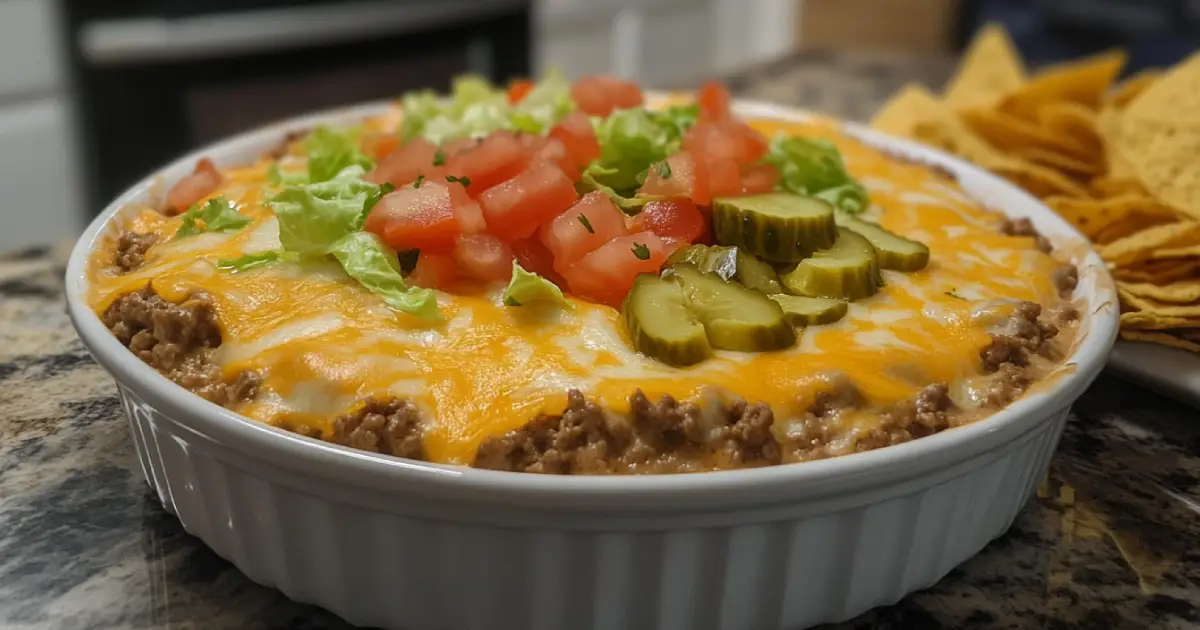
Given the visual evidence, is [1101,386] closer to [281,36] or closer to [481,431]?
[481,431]

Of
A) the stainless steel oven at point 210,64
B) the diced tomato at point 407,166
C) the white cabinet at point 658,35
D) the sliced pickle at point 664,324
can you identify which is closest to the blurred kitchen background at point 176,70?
the stainless steel oven at point 210,64

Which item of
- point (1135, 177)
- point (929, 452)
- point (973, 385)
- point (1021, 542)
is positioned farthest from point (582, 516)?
point (1135, 177)

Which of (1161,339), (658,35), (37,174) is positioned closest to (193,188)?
(1161,339)

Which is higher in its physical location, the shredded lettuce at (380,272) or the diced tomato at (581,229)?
the diced tomato at (581,229)

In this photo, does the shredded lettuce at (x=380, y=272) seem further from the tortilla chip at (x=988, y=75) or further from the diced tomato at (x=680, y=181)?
the tortilla chip at (x=988, y=75)

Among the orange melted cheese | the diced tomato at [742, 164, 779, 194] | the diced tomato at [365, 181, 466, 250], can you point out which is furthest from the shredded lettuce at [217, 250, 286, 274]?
the diced tomato at [742, 164, 779, 194]

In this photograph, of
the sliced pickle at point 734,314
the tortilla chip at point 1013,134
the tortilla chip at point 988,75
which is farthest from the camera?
the tortilla chip at point 988,75

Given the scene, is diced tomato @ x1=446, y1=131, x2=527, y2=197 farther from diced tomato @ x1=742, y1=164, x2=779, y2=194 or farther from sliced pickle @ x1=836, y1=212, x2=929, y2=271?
sliced pickle @ x1=836, y1=212, x2=929, y2=271
